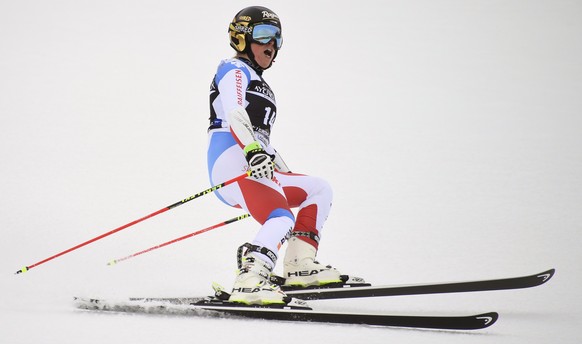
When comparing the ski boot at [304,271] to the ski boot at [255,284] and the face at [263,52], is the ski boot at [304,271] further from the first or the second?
the face at [263,52]

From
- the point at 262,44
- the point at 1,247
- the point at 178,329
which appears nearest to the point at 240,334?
the point at 178,329

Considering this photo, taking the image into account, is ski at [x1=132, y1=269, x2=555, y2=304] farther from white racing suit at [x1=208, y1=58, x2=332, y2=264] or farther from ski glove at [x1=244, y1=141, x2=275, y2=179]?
ski glove at [x1=244, y1=141, x2=275, y2=179]

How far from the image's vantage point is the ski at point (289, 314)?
153 inches

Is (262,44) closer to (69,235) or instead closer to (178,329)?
(178,329)

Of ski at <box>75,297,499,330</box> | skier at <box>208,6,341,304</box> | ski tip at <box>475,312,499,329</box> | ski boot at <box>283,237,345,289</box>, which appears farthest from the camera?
ski boot at <box>283,237,345,289</box>

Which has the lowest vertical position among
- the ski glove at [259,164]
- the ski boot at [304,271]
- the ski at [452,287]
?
the ski at [452,287]

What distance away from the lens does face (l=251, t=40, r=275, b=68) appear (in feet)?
16.0

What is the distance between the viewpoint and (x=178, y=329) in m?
3.89

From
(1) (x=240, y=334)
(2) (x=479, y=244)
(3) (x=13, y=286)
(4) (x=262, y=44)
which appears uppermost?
(4) (x=262, y=44)

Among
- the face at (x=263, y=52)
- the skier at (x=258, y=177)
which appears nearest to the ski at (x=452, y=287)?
the skier at (x=258, y=177)

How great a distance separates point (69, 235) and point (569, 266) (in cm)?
406

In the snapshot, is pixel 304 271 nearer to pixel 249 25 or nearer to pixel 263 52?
pixel 263 52

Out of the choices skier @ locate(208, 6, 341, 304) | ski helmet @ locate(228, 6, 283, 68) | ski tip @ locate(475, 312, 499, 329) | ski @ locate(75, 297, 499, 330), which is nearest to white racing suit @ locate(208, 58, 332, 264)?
skier @ locate(208, 6, 341, 304)

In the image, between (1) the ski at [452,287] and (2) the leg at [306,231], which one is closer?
(1) the ski at [452,287]
